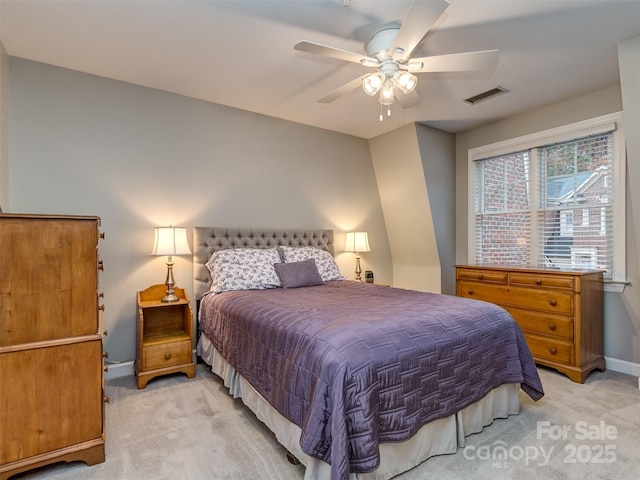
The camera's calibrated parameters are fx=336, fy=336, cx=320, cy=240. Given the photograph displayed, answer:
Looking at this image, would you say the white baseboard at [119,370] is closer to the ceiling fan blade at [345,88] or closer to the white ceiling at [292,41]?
the white ceiling at [292,41]

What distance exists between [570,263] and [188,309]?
3.89 m

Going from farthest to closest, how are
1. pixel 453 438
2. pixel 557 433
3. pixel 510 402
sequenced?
pixel 510 402 → pixel 557 433 → pixel 453 438

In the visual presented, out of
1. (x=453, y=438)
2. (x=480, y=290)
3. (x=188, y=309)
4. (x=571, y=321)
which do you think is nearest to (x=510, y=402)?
(x=453, y=438)

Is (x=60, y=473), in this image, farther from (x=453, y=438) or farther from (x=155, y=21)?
(x=155, y=21)

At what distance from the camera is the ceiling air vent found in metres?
3.25

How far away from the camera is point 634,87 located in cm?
243

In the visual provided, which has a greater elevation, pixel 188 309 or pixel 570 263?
pixel 570 263

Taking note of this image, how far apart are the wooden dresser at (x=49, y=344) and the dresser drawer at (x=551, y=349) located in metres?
3.58

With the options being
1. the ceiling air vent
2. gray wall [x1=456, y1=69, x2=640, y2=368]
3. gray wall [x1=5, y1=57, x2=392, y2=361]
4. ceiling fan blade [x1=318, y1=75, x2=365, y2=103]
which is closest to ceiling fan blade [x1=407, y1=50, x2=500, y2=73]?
ceiling fan blade [x1=318, y1=75, x2=365, y2=103]

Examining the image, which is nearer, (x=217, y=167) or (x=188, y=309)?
(x=188, y=309)

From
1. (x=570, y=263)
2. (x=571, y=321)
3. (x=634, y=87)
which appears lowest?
(x=571, y=321)

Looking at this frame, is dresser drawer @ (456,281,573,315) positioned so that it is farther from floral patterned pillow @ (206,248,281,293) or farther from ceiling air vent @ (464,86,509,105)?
floral patterned pillow @ (206,248,281,293)

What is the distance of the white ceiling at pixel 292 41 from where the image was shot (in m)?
2.11

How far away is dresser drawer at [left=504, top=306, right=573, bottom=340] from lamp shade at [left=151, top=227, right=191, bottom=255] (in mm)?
3315
